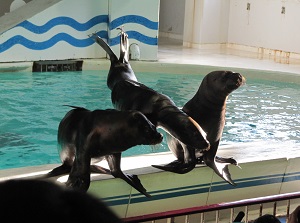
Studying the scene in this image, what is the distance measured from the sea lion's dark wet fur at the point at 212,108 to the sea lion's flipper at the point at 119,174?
0.48 m

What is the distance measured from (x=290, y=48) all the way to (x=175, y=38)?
4110 millimetres

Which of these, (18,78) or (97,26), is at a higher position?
(97,26)

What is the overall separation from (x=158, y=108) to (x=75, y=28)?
730cm

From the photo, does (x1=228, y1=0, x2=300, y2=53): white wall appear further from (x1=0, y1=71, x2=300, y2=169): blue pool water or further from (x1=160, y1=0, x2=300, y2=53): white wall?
(x1=0, y1=71, x2=300, y2=169): blue pool water

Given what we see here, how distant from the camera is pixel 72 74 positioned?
10.1 metres

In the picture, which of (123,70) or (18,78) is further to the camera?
(18,78)

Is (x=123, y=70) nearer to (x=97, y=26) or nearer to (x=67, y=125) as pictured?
(x=67, y=125)

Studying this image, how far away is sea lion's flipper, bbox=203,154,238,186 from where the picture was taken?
441 cm

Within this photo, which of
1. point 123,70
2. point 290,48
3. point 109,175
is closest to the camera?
point 109,175

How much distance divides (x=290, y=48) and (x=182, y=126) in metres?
10.1

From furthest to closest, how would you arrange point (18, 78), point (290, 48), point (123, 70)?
point (290, 48)
point (18, 78)
point (123, 70)

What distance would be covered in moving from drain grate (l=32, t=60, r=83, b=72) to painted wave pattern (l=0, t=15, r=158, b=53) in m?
0.44

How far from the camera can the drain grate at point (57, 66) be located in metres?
10.3

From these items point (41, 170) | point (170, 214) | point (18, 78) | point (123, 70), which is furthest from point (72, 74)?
A: point (170, 214)
